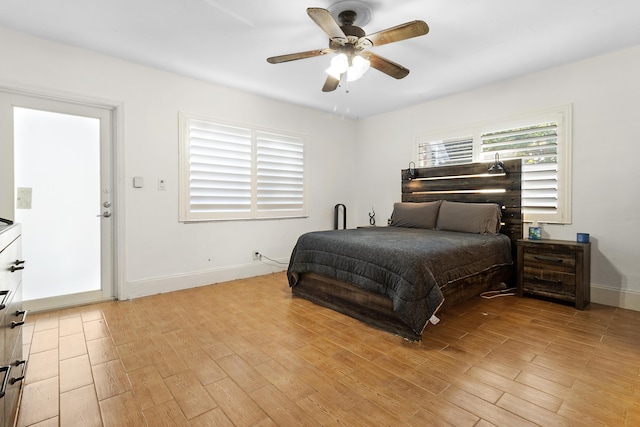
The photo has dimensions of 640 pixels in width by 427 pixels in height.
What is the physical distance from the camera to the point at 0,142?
8.83 ft

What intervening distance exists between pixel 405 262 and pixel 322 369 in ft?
3.16

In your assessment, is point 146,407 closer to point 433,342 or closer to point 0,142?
point 433,342

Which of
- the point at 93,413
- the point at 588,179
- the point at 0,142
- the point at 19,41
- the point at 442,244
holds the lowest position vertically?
the point at 93,413

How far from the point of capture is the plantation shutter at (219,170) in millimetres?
3786

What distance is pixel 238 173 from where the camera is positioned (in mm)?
4141

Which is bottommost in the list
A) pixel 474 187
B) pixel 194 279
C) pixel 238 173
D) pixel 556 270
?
pixel 194 279

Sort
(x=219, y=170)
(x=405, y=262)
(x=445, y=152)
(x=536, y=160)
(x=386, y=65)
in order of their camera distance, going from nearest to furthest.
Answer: (x=405, y=262) → (x=386, y=65) → (x=536, y=160) → (x=219, y=170) → (x=445, y=152)

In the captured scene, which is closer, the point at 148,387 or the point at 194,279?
the point at 148,387

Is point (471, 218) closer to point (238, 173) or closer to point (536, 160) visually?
point (536, 160)

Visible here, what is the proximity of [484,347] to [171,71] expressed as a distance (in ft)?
13.5

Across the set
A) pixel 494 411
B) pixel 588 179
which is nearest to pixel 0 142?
pixel 494 411

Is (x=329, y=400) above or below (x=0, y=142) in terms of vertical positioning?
below

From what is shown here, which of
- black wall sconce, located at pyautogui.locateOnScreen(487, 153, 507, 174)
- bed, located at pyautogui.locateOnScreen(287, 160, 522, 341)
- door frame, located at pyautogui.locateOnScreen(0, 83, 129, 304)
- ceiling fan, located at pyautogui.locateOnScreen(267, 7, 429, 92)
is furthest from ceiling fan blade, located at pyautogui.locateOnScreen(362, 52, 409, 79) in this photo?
door frame, located at pyautogui.locateOnScreen(0, 83, 129, 304)

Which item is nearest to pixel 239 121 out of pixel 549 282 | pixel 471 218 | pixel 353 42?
pixel 353 42
